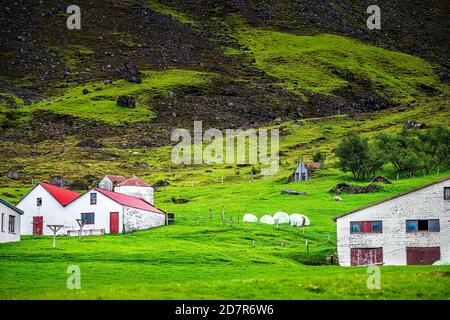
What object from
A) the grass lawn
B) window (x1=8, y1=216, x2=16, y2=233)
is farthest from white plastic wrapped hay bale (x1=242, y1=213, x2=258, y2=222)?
window (x1=8, y1=216, x2=16, y2=233)

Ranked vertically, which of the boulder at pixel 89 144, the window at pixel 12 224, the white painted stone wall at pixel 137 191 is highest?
the boulder at pixel 89 144

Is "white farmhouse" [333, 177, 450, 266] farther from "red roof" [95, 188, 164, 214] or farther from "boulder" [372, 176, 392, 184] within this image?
"boulder" [372, 176, 392, 184]

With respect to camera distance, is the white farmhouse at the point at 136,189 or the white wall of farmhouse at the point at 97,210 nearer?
the white wall of farmhouse at the point at 97,210

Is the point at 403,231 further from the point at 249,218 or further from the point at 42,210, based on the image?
the point at 42,210

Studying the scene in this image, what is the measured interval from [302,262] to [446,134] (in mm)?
79623

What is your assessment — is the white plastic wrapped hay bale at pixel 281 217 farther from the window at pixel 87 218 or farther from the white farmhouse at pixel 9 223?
the white farmhouse at pixel 9 223

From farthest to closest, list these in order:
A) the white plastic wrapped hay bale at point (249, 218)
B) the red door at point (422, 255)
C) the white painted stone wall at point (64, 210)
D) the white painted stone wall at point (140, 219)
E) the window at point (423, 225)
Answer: the white plastic wrapped hay bale at point (249, 218) → the white painted stone wall at point (64, 210) → the white painted stone wall at point (140, 219) → the window at point (423, 225) → the red door at point (422, 255)

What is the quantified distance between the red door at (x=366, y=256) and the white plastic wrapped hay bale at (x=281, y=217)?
2320cm

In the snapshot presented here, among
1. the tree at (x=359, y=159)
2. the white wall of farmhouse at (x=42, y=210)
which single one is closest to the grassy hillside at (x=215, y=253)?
the tree at (x=359, y=159)

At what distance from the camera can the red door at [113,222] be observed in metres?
84.3

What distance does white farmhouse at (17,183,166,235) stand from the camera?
84750 millimetres

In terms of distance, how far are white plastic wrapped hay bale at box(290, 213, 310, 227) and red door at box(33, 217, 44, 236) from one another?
92.0 ft

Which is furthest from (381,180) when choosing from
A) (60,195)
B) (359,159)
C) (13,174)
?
(13,174)
